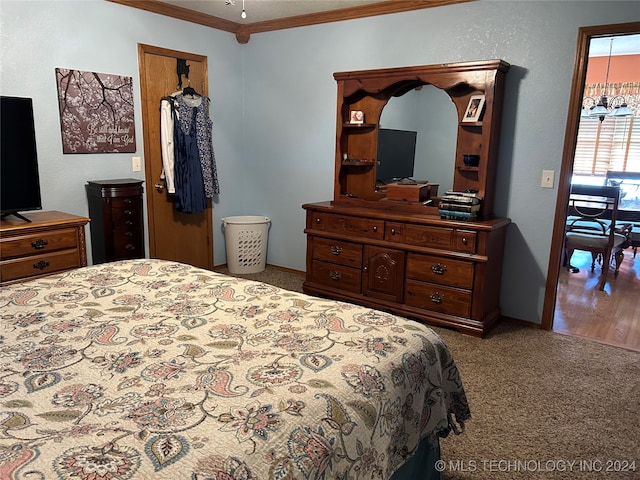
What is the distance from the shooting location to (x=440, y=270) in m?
3.31

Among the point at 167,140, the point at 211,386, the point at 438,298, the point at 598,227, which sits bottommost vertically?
the point at 438,298

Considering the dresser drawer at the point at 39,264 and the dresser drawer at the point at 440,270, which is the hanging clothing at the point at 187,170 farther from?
the dresser drawer at the point at 440,270

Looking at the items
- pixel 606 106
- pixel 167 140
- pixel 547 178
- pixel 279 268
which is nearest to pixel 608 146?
pixel 606 106

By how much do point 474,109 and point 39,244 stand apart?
2.98 m

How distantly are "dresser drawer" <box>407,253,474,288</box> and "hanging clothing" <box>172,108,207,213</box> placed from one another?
201 centimetres

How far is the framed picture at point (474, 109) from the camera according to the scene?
3.32 meters

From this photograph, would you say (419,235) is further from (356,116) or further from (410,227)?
(356,116)

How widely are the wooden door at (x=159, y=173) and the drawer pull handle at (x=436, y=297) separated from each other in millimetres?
2325

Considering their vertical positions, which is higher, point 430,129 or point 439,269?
point 430,129

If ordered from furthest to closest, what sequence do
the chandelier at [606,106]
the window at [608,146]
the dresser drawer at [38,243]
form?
the window at [608,146]
the chandelier at [606,106]
the dresser drawer at [38,243]

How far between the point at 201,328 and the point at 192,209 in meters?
2.90

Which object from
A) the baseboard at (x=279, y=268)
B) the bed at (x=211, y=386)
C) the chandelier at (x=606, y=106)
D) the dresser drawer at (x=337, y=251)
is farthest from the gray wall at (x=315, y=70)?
the chandelier at (x=606, y=106)

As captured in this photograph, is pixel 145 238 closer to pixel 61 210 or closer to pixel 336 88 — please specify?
pixel 61 210

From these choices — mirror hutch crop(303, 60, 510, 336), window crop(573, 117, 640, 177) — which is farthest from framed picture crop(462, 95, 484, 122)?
window crop(573, 117, 640, 177)
